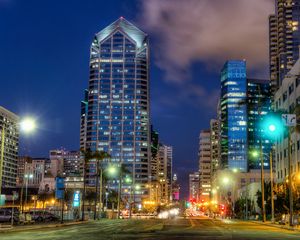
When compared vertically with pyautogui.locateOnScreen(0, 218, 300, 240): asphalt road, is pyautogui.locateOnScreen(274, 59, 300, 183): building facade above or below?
above

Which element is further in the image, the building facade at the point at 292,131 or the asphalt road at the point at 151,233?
the building facade at the point at 292,131

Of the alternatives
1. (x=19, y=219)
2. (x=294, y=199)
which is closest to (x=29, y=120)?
(x=19, y=219)

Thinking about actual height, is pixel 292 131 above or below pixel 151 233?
above

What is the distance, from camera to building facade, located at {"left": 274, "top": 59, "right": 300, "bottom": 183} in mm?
94500

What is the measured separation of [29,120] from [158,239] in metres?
17.0

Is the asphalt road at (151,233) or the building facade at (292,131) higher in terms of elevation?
the building facade at (292,131)

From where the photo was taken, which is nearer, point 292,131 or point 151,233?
point 151,233

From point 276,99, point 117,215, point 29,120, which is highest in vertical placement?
point 276,99

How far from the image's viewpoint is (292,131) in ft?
309

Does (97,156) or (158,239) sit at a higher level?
(97,156)

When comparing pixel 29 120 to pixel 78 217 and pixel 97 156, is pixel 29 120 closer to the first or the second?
pixel 78 217

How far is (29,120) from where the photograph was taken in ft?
143

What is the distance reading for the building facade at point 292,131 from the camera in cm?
9450

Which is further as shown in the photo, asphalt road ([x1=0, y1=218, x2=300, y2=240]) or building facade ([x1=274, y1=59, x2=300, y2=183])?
building facade ([x1=274, y1=59, x2=300, y2=183])
